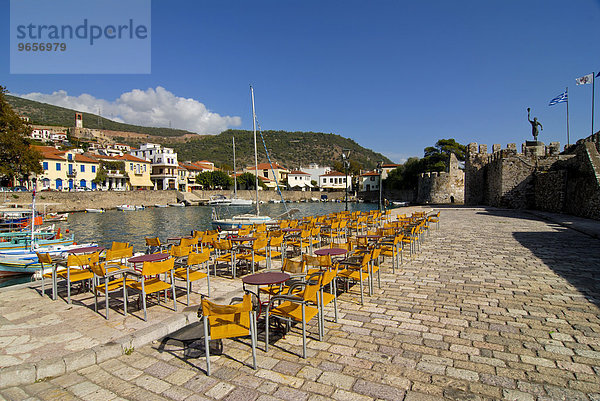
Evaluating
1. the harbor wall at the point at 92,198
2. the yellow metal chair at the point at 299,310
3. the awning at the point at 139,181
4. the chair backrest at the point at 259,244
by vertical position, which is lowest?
the yellow metal chair at the point at 299,310

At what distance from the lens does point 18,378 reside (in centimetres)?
313

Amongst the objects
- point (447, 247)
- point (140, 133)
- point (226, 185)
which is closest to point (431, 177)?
point (447, 247)

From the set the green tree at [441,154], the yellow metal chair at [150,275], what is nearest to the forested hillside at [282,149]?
the green tree at [441,154]

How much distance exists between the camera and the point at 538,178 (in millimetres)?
24781

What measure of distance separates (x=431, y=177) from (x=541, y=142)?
14.3m

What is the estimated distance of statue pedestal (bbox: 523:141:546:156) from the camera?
87.9ft

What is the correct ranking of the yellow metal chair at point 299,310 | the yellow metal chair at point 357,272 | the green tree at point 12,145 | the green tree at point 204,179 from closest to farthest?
1. the yellow metal chair at point 299,310
2. the yellow metal chair at point 357,272
3. the green tree at point 12,145
4. the green tree at point 204,179

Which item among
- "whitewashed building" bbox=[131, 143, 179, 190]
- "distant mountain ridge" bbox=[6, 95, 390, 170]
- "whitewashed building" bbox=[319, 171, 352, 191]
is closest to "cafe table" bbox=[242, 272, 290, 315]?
"whitewashed building" bbox=[131, 143, 179, 190]

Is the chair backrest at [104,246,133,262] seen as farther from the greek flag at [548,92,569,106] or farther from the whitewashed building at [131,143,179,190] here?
the whitewashed building at [131,143,179,190]

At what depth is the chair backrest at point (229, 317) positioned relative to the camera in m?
3.18

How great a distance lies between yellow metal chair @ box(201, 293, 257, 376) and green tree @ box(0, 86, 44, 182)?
35.6 meters

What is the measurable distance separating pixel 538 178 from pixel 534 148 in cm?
367

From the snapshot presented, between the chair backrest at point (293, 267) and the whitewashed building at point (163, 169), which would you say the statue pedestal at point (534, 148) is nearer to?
the chair backrest at point (293, 267)

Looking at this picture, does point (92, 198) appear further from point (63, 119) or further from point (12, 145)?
point (63, 119)
